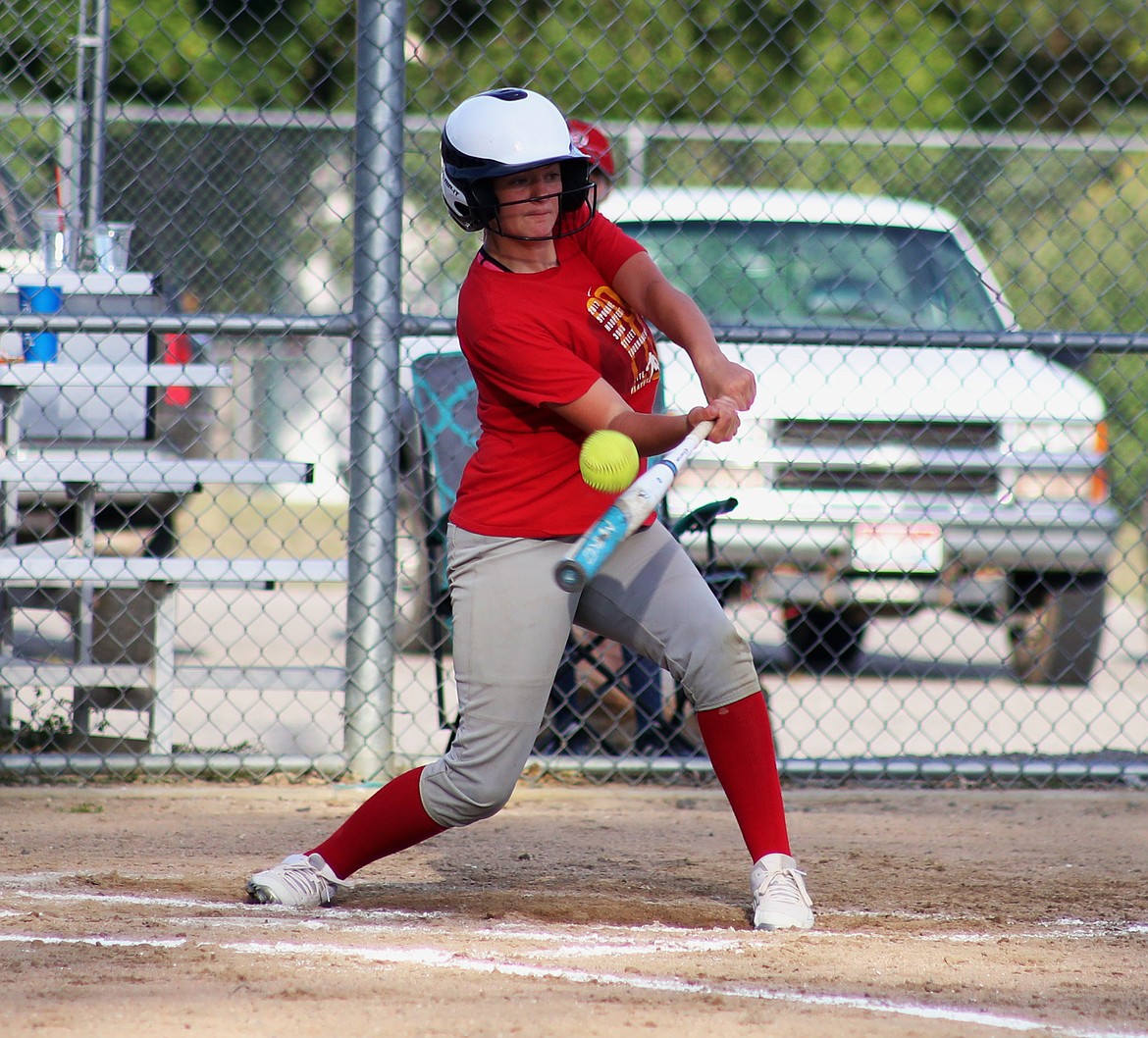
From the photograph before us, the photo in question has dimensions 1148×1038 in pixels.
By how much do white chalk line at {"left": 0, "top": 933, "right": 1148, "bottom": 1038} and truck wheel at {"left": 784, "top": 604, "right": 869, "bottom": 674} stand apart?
4111 mm

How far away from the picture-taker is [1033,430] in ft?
22.0

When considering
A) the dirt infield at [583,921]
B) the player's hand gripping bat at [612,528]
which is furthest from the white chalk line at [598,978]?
the player's hand gripping bat at [612,528]

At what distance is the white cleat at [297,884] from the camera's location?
3541 millimetres

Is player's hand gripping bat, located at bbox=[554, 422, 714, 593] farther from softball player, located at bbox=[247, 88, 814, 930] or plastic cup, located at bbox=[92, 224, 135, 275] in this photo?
plastic cup, located at bbox=[92, 224, 135, 275]

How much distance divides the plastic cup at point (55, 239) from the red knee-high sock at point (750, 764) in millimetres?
2981

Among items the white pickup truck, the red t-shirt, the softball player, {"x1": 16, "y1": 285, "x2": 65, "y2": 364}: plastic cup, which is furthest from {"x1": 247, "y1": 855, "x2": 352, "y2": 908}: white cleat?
the white pickup truck

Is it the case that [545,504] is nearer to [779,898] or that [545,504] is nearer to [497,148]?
[497,148]

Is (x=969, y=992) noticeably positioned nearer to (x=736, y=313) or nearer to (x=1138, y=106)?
(x=736, y=313)

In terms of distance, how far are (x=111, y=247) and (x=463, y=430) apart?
1.36m

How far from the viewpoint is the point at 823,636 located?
713 centimetres

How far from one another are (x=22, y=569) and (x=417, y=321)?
148 cm

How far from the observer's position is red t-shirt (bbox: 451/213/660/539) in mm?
3225

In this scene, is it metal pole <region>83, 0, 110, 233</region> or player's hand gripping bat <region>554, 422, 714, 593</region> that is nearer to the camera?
player's hand gripping bat <region>554, 422, 714, 593</region>

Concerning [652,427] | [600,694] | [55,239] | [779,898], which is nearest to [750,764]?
[779,898]
